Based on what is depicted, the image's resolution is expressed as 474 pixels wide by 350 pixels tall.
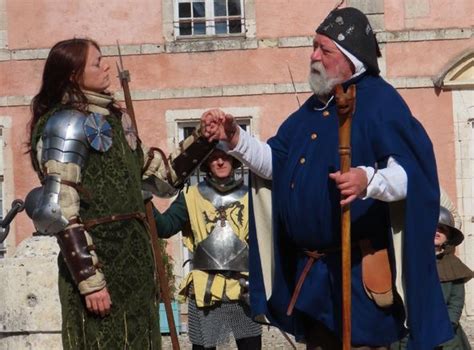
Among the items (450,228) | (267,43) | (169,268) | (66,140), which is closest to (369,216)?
(66,140)

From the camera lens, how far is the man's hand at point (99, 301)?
5.14m

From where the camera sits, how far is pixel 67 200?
512 cm

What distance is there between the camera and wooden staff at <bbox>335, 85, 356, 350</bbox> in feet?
15.1

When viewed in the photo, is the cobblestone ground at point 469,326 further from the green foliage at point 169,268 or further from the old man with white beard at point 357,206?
the old man with white beard at point 357,206

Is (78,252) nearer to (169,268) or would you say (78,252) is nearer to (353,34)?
(353,34)

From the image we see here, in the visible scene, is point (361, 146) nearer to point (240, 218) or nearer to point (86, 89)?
point (86, 89)

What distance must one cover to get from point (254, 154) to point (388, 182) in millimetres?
659

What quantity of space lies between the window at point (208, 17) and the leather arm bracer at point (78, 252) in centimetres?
1028

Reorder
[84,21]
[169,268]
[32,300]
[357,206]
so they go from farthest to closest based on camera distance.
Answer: [84,21], [169,268], [32,300], [357,206]

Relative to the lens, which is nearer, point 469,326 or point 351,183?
point 351,183

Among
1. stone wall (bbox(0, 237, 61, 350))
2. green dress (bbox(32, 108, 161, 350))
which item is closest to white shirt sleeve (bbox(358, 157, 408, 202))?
green dress (bbox(32, 108, 161, 350))

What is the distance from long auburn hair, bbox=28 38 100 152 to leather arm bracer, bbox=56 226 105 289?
49 centimetres

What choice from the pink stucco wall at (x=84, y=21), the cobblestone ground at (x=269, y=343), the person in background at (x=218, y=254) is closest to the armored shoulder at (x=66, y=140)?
the person in background at (x=218, y=254)

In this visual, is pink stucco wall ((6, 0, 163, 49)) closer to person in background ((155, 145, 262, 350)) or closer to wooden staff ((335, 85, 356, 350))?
person in background ((155, 145, 262, 350))
